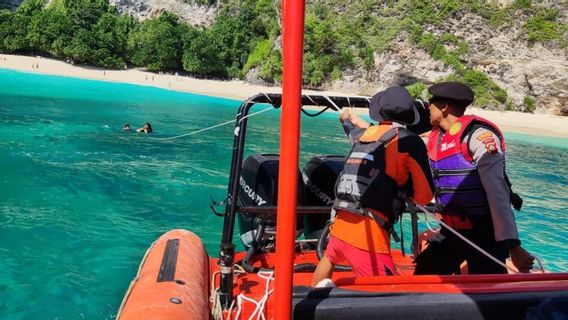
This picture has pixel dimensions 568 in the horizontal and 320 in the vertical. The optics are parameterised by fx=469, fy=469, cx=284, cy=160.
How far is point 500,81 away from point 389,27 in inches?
491

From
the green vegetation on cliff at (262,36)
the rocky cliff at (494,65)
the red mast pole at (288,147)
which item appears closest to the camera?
the red mast pole at (288,147)

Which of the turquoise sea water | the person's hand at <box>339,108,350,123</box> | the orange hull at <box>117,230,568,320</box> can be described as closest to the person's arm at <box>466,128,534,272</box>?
the orange hull at <box>117,230,568,320</box>

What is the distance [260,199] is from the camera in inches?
176

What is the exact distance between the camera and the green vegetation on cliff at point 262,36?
45312mm

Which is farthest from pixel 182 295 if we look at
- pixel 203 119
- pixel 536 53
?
pixel 536 53

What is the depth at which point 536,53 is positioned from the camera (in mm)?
43594

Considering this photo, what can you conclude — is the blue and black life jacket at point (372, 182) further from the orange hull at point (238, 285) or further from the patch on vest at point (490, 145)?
the patch on vest at point (490, 145)

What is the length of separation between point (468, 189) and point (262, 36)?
185ft

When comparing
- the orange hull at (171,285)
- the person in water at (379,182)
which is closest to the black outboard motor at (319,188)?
the orange hull at (171,285)

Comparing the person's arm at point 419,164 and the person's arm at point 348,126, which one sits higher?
the person's arm at point 348,126

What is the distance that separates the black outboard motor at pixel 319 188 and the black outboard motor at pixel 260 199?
0.23 m

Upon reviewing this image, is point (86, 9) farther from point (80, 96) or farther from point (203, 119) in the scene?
point (203, 119)

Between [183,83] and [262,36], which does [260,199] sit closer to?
[183,83]

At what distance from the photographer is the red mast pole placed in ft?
4.69
